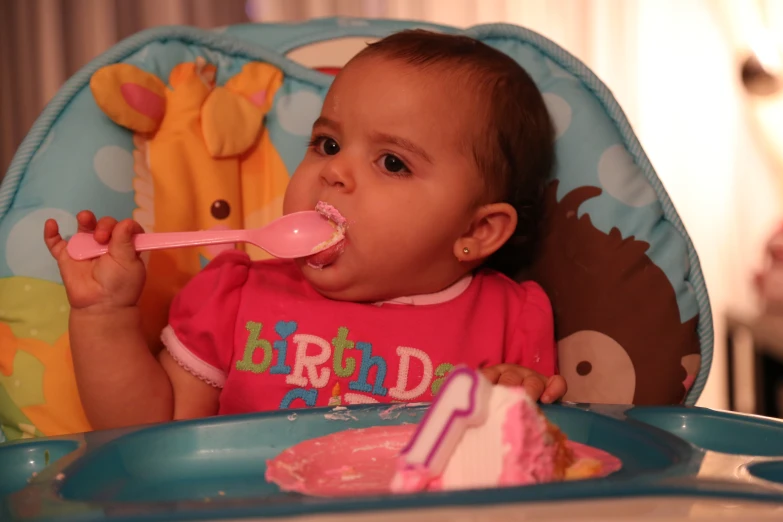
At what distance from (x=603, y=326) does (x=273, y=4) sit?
4.45ft

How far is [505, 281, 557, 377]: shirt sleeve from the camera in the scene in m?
1.00

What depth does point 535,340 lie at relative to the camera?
1.01 m

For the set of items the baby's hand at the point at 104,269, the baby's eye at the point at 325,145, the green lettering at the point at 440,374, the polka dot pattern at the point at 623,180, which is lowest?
the green lettering at the point at 440,374

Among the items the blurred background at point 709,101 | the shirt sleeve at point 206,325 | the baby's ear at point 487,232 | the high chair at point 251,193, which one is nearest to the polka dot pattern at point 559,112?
the high chair at point 251,193

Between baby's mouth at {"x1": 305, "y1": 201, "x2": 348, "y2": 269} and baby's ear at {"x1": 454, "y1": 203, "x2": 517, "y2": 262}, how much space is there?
156mm

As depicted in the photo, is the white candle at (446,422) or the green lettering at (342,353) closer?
the white candle at (446,422)

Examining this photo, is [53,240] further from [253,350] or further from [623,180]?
[623,180]

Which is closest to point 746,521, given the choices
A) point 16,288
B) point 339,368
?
point 339,368

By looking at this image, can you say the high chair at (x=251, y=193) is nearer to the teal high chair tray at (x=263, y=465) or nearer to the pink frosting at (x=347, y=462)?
the teal high chair tray at (x=263, y=465)

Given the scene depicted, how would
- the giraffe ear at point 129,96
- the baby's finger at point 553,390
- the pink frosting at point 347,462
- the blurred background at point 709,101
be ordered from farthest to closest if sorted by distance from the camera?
the blurred background at point 709,101 → the giraffe ear at point 129,96 → the baby's finger at point 553,390 → the pink frosting at point 347,462

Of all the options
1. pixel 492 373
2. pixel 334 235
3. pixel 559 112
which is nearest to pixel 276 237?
pixel 334 235

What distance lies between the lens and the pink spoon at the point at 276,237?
892 millimetres

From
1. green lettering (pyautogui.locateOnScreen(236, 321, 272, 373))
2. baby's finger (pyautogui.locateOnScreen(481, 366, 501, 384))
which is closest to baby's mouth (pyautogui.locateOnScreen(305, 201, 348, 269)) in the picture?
green lettering (pyautogui.locateOnScreen(236, 321, 272, 373))

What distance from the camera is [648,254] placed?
1.03 m
